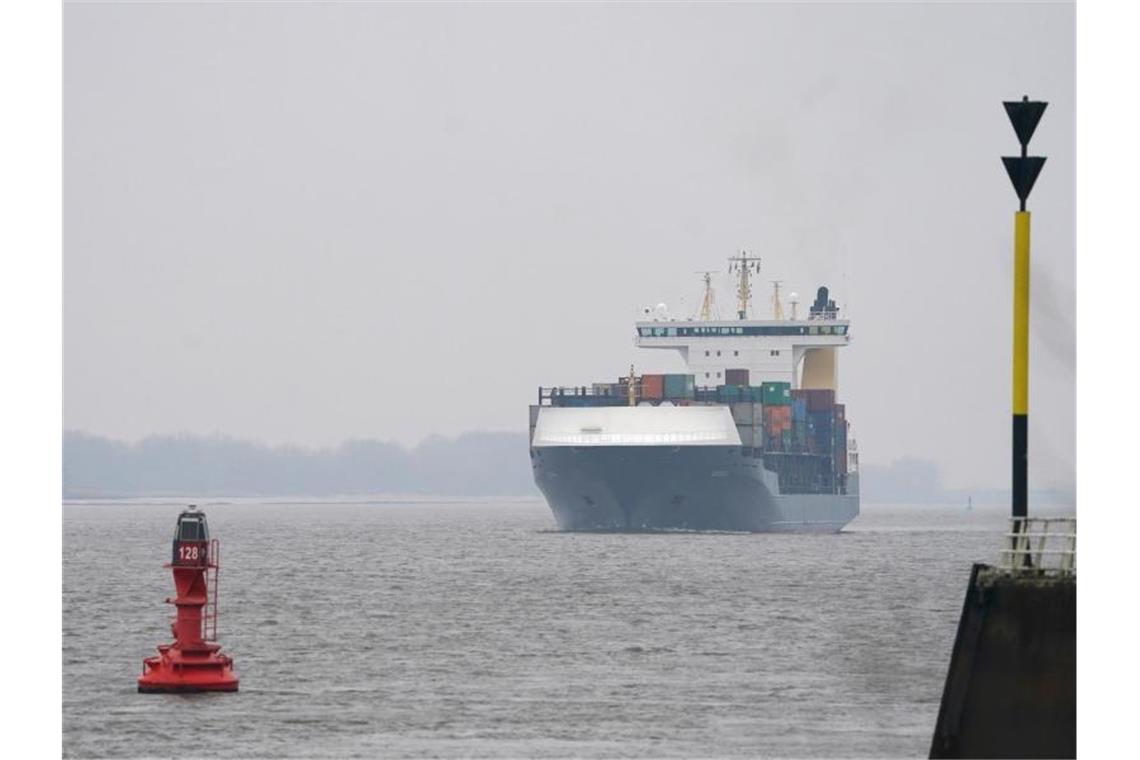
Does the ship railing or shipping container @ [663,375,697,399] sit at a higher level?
shipping container @ [663,375,697,399]

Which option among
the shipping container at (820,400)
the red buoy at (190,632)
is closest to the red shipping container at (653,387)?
the shipping container at (820,400)

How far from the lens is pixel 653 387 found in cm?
9800

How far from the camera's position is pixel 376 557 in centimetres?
8456

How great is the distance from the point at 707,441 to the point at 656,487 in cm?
274

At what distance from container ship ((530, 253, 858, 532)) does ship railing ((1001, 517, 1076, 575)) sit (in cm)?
7293

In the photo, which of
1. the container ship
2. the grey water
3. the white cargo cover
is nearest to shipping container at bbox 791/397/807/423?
the container ship

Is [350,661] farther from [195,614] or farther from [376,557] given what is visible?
[376,557]

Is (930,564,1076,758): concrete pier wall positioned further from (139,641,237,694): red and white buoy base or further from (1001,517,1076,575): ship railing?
(139,641,237,694): red and white buoy base

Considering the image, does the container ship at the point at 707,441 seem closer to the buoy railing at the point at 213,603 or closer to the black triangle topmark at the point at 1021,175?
the buoy railing at the point at 213,603

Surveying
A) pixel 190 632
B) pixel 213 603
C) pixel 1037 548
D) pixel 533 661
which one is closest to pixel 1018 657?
pixel 1037 548

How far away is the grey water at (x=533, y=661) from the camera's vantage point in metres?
24.9

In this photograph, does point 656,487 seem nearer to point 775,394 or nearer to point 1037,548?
point 775,394

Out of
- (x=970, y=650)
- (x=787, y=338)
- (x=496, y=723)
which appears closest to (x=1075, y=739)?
(x=970, y=650)

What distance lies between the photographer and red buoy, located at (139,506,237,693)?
1054 inches
